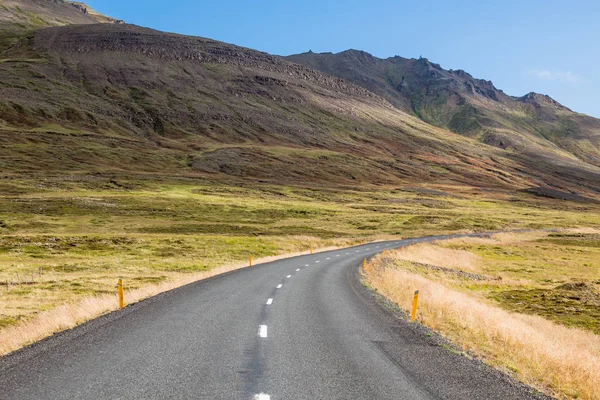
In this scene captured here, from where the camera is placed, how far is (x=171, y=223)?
265 ft

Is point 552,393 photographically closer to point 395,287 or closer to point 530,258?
point 395,287

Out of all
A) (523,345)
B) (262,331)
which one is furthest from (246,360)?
(523,345)

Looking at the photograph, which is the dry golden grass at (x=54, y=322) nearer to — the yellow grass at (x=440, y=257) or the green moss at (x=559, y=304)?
the green moss at (x=559, y=304)

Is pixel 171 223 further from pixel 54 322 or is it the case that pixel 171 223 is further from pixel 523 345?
pixel 523 345

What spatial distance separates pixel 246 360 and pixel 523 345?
7973 mm

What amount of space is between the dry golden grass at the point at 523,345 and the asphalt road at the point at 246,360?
0.93 m

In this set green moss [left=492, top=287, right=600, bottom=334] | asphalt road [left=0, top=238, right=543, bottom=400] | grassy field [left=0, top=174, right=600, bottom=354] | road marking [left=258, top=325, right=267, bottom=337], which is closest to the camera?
asphalt road [left=0, top=238, right=543, bottom=400]

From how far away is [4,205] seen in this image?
281ft

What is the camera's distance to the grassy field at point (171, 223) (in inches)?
1323

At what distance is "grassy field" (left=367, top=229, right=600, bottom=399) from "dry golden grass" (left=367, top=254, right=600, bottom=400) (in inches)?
0.8

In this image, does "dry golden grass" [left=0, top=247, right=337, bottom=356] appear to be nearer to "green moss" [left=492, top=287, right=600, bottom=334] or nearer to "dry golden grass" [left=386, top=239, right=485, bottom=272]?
"green moss" [left=492, top=287, right=600, bottom=334]

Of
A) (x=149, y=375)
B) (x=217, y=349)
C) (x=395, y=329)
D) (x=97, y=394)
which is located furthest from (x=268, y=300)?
(x=97, y=394)

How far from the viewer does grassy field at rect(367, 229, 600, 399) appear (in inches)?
452

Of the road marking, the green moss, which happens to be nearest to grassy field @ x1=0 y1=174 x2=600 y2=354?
the road marking
